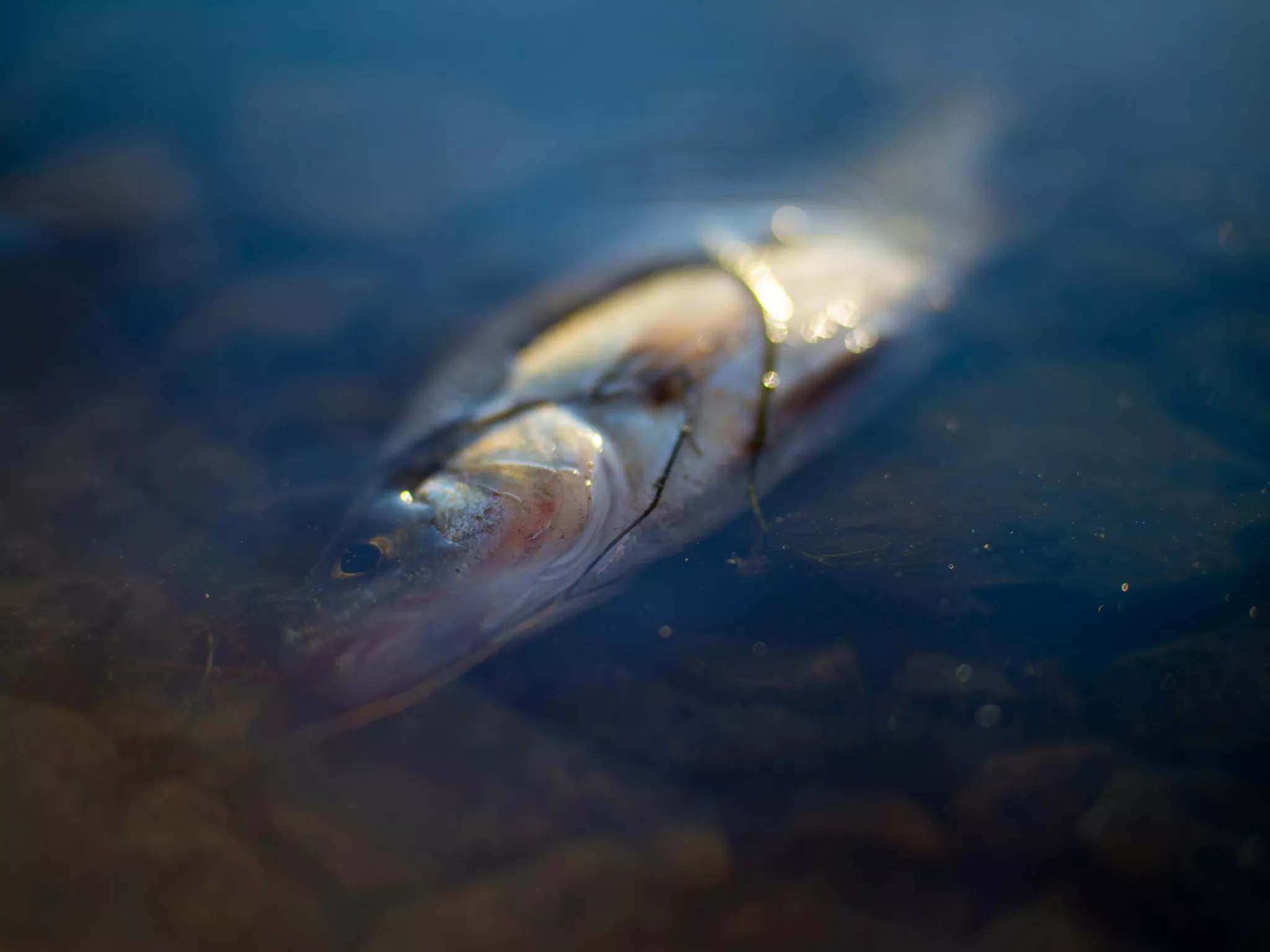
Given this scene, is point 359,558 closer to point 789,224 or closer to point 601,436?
point 601,436

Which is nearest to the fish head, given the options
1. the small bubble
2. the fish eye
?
the fish eye

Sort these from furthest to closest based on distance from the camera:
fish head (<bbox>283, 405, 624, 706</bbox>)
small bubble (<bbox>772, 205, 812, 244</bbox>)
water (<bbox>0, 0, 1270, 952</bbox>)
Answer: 1. small bubble (<bbox>772, 205, 812, 244</bbox>)
2. fish head (<bbox>283, 405, 624, 706</bbox>)
3. water (<bbox>0, 0, 1270, 952</bbox>)

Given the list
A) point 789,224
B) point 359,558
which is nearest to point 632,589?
point 359,558

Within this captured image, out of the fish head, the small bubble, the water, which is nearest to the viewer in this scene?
the water

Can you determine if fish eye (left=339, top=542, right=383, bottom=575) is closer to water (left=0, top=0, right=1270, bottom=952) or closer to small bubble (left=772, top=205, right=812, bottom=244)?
water (left=0, top=0, right=1270, bottom=952)

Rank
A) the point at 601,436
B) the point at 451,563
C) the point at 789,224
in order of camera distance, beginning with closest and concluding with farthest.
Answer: the point at 451,563 < the point at 601,436 < the point at 789,224

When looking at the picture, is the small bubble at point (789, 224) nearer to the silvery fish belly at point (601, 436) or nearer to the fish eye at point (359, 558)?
the silvery fish belly at point (601, 436)

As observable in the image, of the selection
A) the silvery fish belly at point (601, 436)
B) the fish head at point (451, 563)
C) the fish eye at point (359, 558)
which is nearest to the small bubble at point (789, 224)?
the silvery fish belly at point (601, 436)
